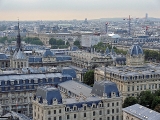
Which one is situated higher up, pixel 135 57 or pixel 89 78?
pixel 135 57

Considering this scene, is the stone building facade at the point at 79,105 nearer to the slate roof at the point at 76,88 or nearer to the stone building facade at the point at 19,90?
the slate roof at the point at 76,88

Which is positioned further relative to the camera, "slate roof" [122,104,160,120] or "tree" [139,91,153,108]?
"tree" [139,91,153,108]

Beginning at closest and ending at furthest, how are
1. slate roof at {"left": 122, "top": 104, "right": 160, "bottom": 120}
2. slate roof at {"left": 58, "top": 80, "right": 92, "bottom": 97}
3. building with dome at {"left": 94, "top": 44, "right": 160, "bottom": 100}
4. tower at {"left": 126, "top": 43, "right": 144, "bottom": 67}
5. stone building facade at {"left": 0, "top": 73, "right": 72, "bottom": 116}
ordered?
slate roof at {"left": 122, "top": 104, "right": 160, "bottom": 120} → slate roof at {"left": 58, "top": 80, "right": 92, "bottom": 97} → stone building facade at {"left": 0, "top": 73, "right": 72, "bottom": 116} → building with dome at {"left": 94, "top": 44, "right": 160, "bottom": 100} → tower at {"left": 126, "top": 43, "right": 144, "bottom": 67}

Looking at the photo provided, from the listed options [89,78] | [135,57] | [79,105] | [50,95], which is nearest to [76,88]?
[79,105]

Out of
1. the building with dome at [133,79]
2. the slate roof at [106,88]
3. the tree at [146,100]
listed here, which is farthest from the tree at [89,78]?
the slate roof at [106,88]

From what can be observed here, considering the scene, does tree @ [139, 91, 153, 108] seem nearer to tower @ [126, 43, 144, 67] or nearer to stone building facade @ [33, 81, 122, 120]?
stone building facade @ [33, 81, 122, 120]

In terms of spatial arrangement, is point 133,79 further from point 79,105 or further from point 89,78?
point 79,105

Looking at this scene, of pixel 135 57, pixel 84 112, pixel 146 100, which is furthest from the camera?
pixel 135 57

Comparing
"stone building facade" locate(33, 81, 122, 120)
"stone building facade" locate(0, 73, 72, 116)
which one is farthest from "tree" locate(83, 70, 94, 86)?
"stone building facade" locate(33, 81, 122, 120)

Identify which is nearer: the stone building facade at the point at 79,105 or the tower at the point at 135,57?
the stone building facade at the point at 79,105

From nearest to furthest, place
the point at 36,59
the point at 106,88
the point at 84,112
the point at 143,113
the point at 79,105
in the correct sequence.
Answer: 1. the point at 143,113
2. the point at 79,105
3. the point at 84,112
4. the point at 106,88
5. the point at 36,59

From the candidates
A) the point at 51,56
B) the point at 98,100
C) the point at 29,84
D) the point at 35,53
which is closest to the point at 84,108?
the point at 98,100

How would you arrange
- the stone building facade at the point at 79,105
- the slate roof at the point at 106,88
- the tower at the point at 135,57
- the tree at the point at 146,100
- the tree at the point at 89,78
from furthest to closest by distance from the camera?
the tree at the point at 89,78 → the tower at the point at 135,57 → the tree at the point at 146,100 → the slate roof at the point at 106,88 → the stone building facade at the point at 79,105
